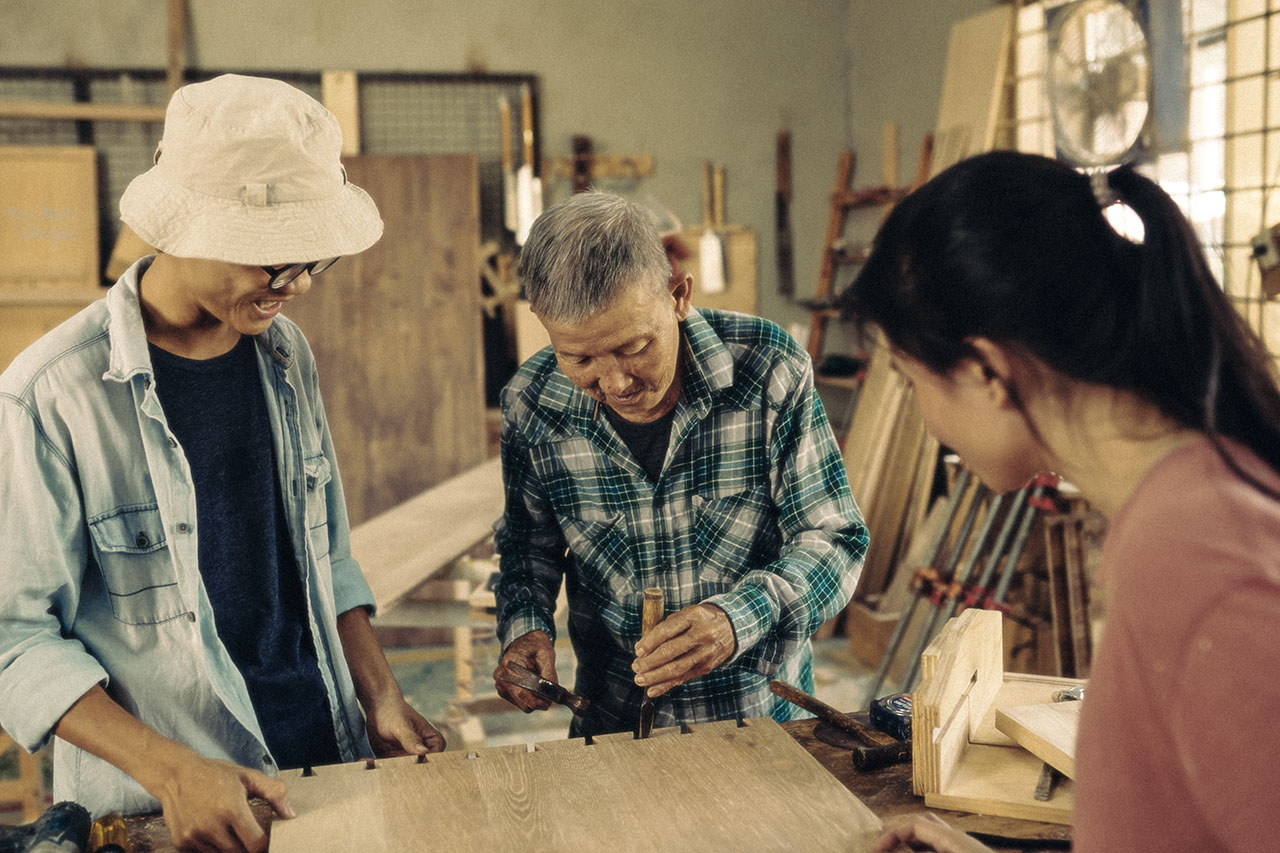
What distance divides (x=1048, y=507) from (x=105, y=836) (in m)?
2.89

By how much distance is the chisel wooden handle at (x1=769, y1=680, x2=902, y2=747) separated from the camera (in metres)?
1.49

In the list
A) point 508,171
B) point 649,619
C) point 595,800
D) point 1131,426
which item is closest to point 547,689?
point 649,619

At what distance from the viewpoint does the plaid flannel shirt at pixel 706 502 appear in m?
1.77

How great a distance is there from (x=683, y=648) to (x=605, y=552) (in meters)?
0.33

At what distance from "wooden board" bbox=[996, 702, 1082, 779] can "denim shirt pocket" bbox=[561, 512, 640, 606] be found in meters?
0.67

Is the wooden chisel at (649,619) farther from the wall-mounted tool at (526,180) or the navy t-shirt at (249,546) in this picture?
the wall-mounted tool at (526,180)

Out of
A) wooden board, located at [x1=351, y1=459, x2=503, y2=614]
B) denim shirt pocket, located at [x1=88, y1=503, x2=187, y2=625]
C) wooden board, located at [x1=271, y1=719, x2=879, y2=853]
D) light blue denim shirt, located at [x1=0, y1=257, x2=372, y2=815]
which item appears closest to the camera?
wooden board, located at [x1=271, y1=719, x2=879, y2=853]

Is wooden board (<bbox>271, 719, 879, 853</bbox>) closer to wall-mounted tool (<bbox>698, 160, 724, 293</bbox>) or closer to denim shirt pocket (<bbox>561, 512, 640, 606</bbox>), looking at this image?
denim shirt pocket (<bbox>561, 512, 640, 606</bbox>)

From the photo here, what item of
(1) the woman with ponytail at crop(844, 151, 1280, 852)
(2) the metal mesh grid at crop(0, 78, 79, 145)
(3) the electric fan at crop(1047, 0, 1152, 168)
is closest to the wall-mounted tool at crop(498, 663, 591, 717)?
(1) the woman with ponytail at crop(844, 151, 1280, 852)

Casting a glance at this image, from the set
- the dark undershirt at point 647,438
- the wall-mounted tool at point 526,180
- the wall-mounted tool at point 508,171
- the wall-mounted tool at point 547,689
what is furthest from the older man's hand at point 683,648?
the wall-mounted tool at point 508,171

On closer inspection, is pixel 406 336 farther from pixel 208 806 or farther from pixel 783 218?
pixel 208 806

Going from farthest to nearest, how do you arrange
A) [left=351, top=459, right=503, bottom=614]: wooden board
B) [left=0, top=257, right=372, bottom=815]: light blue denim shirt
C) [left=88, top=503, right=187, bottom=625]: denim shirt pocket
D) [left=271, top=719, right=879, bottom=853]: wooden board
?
[left=351, top=459, right=503, bottom=614]: wooden board → [left=88, top=503, right=187, bottom=625]: denim shirt pocket → [left=0, top=257, right=372, bottom=815]: light blue denim shirt → [left=271, top=719, right=879, bottom=853]: wooden board

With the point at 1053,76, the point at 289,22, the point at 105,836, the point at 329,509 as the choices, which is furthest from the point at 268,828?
the point at 289,22

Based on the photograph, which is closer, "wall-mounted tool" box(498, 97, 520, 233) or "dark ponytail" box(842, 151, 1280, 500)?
"dark ponytail" box(842, 151, 1280, 500)
